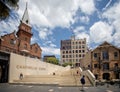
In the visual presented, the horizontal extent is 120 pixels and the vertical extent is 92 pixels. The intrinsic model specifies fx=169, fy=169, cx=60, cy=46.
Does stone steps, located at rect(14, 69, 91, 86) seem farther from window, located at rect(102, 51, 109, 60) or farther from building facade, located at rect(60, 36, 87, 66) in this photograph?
building facade, located at rect(60, 36, 87, 66)

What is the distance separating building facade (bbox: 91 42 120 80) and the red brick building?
2057 centimetres

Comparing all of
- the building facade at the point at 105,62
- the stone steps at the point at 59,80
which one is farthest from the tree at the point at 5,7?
the building facade at the point at 105,62

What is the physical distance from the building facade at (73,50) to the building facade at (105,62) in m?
62.6

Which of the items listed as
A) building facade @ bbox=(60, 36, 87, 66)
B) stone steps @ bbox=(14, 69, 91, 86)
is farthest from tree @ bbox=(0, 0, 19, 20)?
building facade @ bbox=(60, 36, 87, 66)

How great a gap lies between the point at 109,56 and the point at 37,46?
25.4 metres

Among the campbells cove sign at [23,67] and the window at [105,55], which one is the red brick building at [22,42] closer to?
the campbells cove sign at [23,67]

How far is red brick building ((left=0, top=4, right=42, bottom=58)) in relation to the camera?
45356 millimetres

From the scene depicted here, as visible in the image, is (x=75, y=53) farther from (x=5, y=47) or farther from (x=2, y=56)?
(x=2, y=56)

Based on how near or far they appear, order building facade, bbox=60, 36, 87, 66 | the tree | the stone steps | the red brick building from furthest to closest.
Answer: building facade, bbox=60, 36, 87, 66 < the red brick building < the stone steps < the tree

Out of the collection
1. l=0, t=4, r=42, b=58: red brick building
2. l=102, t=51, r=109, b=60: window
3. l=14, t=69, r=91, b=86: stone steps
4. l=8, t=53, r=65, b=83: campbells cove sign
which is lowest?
l=14, t=69, r=91, b=86: stone steps

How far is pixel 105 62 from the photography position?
2207 inches

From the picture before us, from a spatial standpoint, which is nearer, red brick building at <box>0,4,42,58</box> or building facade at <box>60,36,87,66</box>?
red brick building at <box>0,4,42,58</box>

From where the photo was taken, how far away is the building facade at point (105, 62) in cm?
5406

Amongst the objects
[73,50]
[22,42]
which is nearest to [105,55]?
[22,42]
